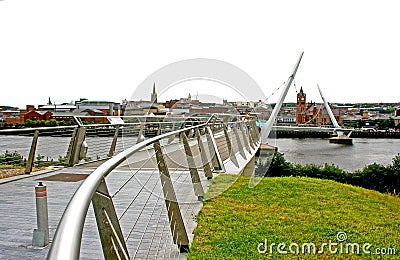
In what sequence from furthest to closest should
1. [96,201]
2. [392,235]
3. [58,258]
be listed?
1. [392,235]
2. [96,201]
3. [58,258]

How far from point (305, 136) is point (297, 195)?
196 feet

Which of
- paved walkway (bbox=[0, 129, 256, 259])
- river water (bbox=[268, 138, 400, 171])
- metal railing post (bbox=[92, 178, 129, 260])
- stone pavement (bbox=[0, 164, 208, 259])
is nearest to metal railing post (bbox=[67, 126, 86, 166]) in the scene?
paved walkway (bbox=[0, 129, 256, 259])

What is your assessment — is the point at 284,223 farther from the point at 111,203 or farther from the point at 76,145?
the point at 76,145

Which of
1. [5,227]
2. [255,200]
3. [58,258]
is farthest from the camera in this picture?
[255,200]

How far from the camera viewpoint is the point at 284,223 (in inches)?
193

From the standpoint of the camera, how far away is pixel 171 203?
128 inches

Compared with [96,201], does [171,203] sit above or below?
below

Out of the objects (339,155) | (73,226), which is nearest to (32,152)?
(73,226)

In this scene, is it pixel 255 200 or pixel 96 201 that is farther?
pixel 255 200

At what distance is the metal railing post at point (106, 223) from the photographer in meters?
1.54

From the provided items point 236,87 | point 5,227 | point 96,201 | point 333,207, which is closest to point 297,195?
point 333,207

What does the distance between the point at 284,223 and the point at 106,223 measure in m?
3.67

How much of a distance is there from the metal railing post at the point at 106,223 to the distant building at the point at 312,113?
7009 centimetres

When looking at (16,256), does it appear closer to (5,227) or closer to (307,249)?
(5,227)
